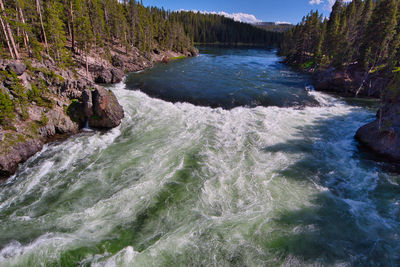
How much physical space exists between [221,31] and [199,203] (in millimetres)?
192172

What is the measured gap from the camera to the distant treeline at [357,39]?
33156mm

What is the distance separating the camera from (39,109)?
664 inches

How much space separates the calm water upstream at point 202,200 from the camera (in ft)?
26.9

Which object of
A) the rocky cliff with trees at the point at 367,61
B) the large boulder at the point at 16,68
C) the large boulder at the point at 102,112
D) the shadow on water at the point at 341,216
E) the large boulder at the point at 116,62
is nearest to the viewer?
the shadow on water at the point at 341,216

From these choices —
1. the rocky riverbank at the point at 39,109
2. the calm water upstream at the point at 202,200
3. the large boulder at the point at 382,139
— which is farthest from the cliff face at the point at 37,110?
the large boulder at the point at 382,139

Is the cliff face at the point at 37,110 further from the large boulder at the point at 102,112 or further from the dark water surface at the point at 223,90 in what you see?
the dark water surface at the point at 223,90

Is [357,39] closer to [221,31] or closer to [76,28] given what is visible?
[76,28]

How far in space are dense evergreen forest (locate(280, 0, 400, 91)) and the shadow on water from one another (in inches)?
699

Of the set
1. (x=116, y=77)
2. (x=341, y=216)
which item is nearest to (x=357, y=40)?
(x=341, y=216)

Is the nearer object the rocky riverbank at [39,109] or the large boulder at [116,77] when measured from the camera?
the rocky riverbank at [39,109]

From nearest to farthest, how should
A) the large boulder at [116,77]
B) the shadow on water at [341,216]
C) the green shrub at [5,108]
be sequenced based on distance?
the shadow on water at [341,216] → the green shrub at [5,108] → the large boulder at [116,77]

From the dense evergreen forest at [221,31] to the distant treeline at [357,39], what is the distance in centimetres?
9411

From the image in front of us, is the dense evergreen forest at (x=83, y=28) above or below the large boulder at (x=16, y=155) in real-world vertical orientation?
above

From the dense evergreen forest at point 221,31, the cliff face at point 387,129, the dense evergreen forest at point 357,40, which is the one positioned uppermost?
the dense evergreen forest at point 221,31
